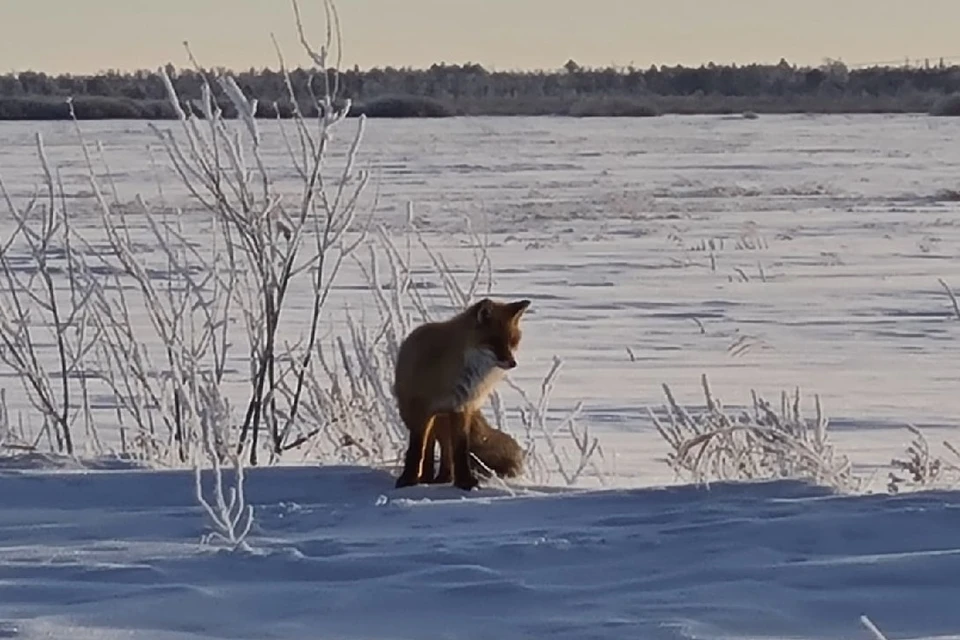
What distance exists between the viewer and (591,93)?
79.8 m

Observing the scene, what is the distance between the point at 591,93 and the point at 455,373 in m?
74.8

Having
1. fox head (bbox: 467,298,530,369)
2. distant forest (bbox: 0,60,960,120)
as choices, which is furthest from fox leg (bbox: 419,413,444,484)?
distant forest (bbox: 0,60,960,120)

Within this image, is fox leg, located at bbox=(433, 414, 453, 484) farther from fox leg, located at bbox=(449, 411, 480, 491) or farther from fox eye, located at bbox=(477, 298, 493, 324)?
fox eye, located at bbox=(477, 298, 493, 324)

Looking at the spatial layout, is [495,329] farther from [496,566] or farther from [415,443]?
[496,566]

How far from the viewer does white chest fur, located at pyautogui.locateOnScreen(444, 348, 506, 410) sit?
19.0 ft

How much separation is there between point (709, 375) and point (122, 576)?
281 inches

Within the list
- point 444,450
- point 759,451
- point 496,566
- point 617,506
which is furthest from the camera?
point 759,451

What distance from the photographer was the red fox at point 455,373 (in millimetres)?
5812

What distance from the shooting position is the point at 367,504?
5613mm

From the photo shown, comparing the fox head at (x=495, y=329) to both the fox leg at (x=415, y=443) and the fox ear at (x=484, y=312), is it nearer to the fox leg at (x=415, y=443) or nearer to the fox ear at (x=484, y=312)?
the fox ear at (x=484, y=312)

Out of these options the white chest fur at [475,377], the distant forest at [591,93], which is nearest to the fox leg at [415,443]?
the white chest fur at [475,377]

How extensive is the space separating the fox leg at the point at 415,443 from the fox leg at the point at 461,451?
0.09 metres

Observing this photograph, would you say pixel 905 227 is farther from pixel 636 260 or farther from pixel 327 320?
pixel 327 320

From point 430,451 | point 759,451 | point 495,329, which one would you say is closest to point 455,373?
point 495,329
